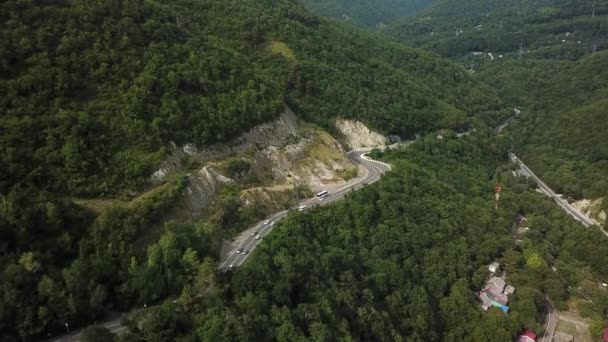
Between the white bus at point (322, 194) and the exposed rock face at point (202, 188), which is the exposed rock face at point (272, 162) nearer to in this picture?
the exposed rock face at point (202, 188)

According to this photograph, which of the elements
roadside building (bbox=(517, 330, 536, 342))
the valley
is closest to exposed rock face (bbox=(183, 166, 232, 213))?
the valley

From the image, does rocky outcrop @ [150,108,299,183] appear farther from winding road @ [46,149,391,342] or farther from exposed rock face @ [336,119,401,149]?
exposed rock face @ [336,119,401,149]

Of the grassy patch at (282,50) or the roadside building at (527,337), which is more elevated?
the grassy patch at (282,50)

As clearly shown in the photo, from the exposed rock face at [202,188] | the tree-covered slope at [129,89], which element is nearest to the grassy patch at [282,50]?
the tree-covered slope at [129,89]

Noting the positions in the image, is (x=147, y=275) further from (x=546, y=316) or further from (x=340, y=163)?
(x=546, y=316)

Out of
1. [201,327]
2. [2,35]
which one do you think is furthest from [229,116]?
[201,327]

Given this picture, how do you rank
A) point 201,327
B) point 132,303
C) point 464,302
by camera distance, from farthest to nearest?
point 464,302 → point 132,303 → point 201,327
